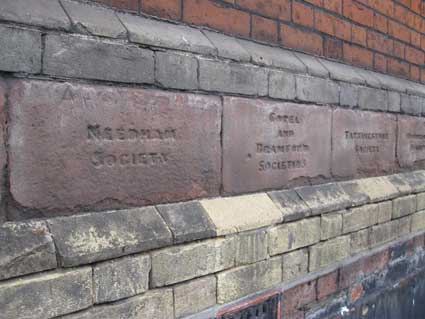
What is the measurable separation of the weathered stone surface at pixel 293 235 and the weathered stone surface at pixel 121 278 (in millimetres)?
874

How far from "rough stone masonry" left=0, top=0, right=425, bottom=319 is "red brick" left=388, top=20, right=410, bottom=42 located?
0.75m

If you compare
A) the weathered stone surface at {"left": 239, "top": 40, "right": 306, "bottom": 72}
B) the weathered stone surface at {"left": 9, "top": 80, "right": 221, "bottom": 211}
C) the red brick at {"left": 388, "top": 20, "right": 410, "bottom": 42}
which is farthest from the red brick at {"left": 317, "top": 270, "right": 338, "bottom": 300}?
the red brick at {"left": 388, "top": 20, "right": 410, "bottom": 42}

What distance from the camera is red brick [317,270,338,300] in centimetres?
294

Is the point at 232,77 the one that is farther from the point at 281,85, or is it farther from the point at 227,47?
the point at 281,85

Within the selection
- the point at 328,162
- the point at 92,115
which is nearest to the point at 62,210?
the point at 92,115

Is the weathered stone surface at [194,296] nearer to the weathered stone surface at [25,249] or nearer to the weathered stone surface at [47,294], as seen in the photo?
the weathered stone surface at [47,294]

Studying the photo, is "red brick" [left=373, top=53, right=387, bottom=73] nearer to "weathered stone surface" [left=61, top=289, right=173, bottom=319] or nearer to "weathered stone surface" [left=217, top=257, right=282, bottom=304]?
"weathered stone surface" [left=217, top=257, right=282, bottom=304]

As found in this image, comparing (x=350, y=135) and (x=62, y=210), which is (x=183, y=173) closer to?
(x=62, y=210)

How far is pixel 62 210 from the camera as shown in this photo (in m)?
1.67

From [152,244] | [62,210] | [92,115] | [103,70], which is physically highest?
[103,70]

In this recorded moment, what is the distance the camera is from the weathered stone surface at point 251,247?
2.27 m

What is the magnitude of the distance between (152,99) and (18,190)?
2.27ft

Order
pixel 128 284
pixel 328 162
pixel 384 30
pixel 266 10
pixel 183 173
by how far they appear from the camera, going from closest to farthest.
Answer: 1. pixel 128 284
2. pixel 183 173
3. pixel 266 10
4. pixel 328 162
5. pixel 384 30

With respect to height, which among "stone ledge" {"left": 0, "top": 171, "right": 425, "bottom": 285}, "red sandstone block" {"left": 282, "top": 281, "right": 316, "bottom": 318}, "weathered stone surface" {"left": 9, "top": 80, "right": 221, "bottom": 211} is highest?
"weathered stone surface" {"left": 9, "top": 80, "right": 221, "bottom": 211}
